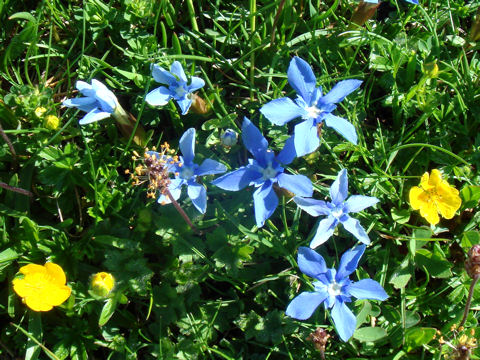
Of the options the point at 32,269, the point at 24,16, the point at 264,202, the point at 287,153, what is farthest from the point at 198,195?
the point at 24,16

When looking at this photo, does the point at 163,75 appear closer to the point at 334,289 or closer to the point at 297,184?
the point at 297,184

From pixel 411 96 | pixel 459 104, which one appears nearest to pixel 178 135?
pixel 411 96

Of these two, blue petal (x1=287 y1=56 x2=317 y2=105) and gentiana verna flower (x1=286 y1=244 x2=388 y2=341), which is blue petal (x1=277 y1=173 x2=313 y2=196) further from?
blue petal (x1=287 y1=56 x2=317 y2=105)

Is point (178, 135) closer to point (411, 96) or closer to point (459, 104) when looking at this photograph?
point (411, 96)

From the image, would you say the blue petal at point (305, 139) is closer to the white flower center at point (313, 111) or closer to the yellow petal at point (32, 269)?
the white flower center at point (313, 111)

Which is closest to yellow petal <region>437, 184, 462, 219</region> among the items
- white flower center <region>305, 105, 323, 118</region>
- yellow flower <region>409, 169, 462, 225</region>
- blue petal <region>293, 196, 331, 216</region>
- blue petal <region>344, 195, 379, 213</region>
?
yellow flower <region>409, 169, 462, 225</region>

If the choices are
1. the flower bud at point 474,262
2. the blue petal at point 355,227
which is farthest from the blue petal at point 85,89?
the flower bud at point 474,262
